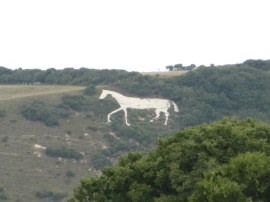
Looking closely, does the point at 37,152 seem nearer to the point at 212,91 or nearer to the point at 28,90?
the point at 28,90

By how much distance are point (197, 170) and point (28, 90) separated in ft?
205

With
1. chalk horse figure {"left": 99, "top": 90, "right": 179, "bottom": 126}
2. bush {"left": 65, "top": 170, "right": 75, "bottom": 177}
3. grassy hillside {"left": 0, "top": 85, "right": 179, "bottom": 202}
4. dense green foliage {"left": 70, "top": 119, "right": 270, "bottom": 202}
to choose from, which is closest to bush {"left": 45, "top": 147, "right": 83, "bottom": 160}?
grassy hillside {"left": 0, "top": 85, "right": 179, "bottom": 202}

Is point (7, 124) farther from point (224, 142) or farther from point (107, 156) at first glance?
point (224, 142)

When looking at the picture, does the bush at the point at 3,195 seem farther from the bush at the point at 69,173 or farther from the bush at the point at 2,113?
the bush at the point at 2,113

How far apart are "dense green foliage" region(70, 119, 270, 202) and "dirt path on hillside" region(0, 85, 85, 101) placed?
179 ft

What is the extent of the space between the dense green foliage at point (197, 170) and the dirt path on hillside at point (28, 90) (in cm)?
5452

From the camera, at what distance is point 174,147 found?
81.8ft

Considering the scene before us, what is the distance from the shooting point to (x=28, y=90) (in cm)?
8475

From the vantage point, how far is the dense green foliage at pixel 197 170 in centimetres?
2216

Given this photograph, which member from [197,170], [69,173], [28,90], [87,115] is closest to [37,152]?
[69,173]

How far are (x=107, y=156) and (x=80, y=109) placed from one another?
9979mm

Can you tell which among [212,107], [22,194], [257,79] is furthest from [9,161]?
[257,79]

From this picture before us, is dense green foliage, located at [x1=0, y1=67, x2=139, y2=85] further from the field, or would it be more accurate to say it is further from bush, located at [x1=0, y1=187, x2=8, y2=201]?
bush, located at [x1=0, y1=187, x2=8, y2=201]

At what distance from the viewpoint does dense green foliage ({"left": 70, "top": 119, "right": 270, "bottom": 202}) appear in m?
22.2
